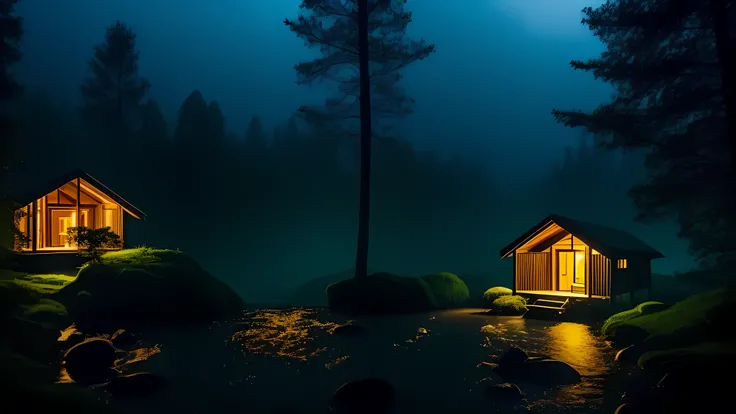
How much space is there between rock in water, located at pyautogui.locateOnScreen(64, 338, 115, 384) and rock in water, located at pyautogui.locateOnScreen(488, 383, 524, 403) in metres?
8.08

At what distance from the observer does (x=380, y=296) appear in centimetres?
2444

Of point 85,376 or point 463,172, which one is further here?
point 463,172

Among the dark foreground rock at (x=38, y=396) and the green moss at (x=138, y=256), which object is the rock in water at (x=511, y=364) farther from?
the green moss at (x=138, y=256)

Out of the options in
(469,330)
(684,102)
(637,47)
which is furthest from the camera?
(469,330)

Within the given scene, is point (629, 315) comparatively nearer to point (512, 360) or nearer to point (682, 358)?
point (682, 358)

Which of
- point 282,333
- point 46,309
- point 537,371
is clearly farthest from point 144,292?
point 537,371

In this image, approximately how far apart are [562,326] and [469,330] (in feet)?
13.1

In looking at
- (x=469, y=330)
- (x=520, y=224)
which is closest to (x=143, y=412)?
(x=469, y=330)

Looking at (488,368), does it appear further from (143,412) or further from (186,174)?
(186,174)

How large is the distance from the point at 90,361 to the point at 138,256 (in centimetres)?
1221

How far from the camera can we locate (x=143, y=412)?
342 inches

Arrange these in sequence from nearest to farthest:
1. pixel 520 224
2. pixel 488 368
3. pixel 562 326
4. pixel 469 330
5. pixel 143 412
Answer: pixel 143 412 < pixel 488 368 < pixel 469 330 < pixel 562 326 < pixel 520 224

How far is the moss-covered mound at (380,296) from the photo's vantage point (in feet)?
79.9

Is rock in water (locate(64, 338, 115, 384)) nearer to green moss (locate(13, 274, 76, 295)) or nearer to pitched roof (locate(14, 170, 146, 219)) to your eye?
green moss (locate(13, 274, 76, 295))
